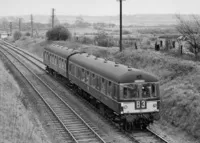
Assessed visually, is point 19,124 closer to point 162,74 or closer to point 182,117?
point 182,117

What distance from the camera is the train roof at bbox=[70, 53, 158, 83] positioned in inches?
691

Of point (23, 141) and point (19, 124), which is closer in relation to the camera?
point (23, 141)

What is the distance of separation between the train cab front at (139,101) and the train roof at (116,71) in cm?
25

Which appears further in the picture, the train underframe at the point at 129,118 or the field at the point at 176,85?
the field at the point at 176,85

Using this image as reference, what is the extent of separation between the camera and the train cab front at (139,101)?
17.5 meters

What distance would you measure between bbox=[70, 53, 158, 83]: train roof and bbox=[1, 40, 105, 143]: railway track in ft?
9.43

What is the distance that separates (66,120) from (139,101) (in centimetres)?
499

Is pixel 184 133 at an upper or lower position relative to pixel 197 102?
lower

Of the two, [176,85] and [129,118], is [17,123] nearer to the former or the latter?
[129,118]

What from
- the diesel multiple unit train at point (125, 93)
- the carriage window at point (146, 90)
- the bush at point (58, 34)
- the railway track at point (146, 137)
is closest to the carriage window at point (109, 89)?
Answer: the diesel multiple unit train at point (125, 93)

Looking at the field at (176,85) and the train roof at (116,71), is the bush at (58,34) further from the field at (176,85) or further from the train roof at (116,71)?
the train roof at (116,71)

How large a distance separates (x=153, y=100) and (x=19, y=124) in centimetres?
670

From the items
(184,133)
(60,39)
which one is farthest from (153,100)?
(60,39)

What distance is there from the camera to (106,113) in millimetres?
20172
